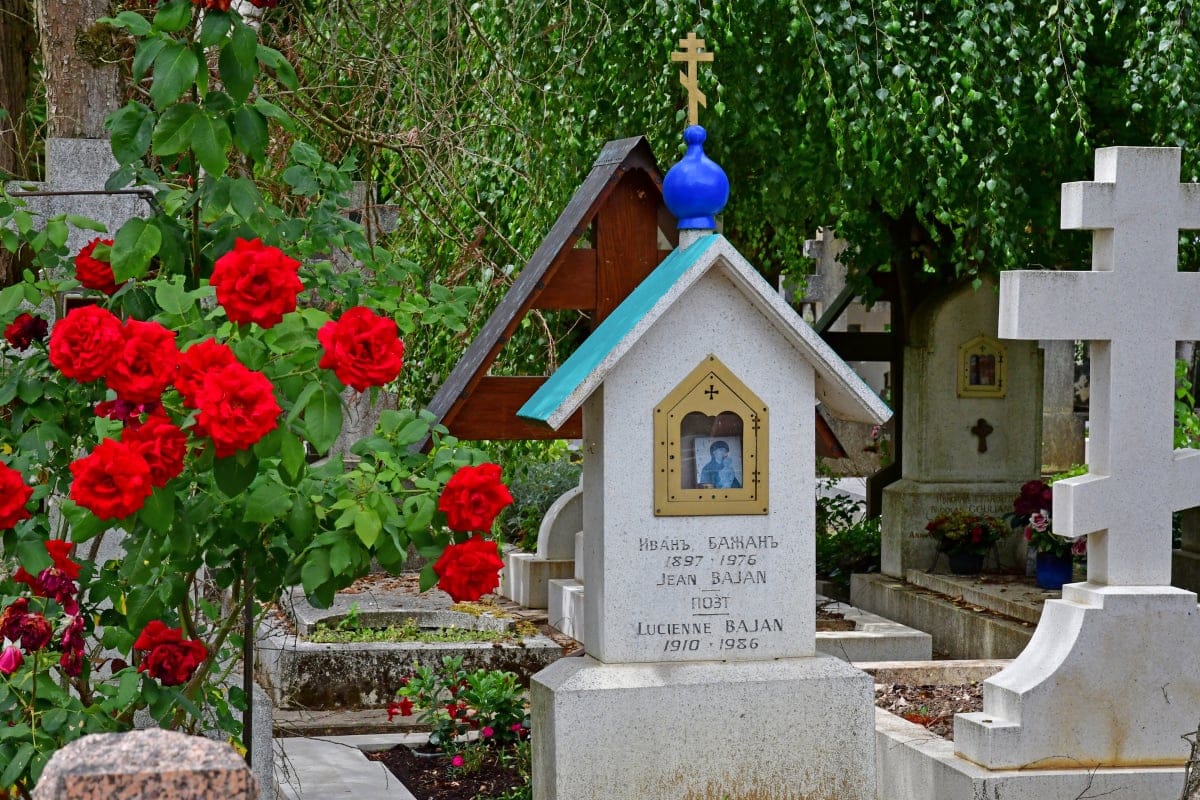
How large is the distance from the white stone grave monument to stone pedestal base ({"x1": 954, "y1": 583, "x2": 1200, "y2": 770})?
0.68 meters

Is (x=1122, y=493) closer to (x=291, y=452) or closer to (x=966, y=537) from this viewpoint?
(x=291, y=452)

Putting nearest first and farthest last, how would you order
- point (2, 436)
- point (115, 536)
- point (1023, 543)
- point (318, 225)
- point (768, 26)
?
1. point (2, 436)
2. point (318, 225)
3. point (115, 536)
4. point (768, 26)
5. point (1023, 543)

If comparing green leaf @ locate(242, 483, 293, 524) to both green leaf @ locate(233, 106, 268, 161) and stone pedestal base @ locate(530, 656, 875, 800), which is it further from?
stone pedestal base @ locate(530, 656, 875, 800)

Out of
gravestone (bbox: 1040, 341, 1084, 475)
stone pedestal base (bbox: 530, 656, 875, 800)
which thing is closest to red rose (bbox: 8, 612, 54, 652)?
stone pedestal base (bbox: 530, 656, 875, 800)

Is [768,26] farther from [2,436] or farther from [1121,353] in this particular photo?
[2,436]

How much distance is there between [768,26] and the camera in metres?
8.41

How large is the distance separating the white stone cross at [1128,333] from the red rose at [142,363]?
10.8ft

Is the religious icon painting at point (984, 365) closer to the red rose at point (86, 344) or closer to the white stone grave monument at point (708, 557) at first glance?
the white stone grave monument at point (708, 557)

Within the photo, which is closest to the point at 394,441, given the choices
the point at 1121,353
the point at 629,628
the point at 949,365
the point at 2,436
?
the point at 2,436

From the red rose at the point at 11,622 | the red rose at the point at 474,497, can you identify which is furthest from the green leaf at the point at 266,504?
the red rose at the point at 11,622

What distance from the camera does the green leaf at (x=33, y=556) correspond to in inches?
152

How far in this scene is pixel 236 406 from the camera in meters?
3.36

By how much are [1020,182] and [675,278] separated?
16.6 feet

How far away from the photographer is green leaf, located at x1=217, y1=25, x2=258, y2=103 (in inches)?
152
